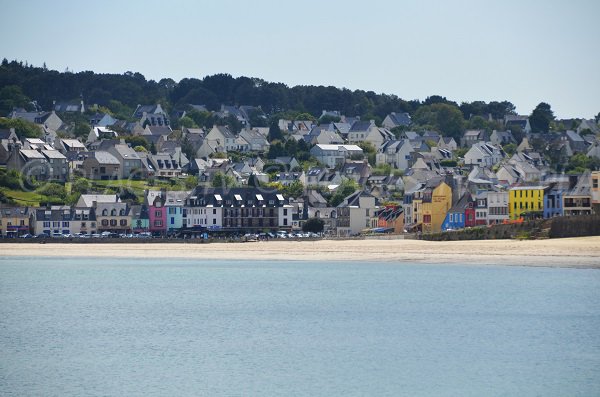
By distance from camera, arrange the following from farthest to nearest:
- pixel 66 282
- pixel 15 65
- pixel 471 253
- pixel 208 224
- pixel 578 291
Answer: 1. pixel 15 65
2. pixel 208 224
3. pixel 471 253
4. pixel 66 282
5. pixel 578 291

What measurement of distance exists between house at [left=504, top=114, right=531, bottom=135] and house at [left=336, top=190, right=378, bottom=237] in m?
68.5

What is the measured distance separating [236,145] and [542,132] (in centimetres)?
4531

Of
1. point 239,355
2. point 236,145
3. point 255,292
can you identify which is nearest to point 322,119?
point 236,145

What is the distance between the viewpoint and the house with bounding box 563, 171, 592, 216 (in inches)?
2899

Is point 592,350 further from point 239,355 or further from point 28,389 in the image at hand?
point 28,389

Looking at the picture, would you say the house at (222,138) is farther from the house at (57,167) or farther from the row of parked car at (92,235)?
the row of parked car at (92,235)

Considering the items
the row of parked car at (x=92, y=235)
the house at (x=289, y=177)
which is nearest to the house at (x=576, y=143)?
the house at (x=289, y=177)

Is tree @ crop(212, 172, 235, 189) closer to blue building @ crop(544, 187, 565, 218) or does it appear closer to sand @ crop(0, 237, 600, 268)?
sand @ crop(0, 237, 600, 268)

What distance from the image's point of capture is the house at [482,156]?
126 m

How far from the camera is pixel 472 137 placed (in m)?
149

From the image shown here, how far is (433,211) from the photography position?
8269cm

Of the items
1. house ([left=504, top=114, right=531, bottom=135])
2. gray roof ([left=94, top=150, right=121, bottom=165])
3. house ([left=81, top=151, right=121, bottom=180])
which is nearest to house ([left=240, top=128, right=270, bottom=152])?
gray roof ([left=94, top=150, right=121, bottom=165])

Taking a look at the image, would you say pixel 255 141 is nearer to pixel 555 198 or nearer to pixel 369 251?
pixel 555 198

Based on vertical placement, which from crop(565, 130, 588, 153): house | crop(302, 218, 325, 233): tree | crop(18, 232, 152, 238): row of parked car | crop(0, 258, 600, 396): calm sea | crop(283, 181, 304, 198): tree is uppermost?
crop(565, 130, 588, 153): house
